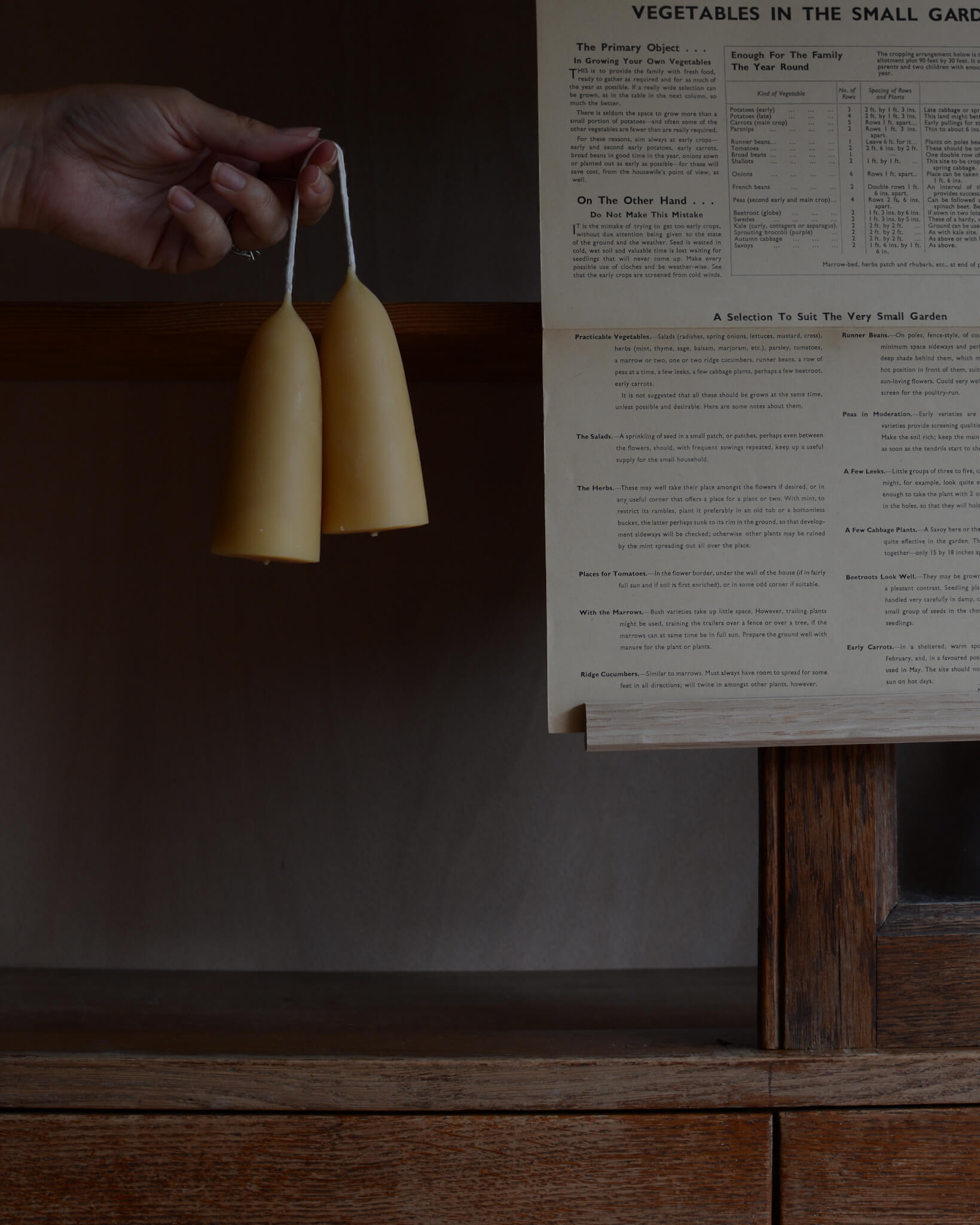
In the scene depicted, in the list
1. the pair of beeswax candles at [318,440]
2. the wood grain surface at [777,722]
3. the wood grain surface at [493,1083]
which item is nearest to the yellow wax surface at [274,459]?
the pair of beeswax candles at [318,440]

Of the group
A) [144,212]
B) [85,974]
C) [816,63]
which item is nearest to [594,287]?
[816,63]

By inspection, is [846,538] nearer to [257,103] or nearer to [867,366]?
[867,366]

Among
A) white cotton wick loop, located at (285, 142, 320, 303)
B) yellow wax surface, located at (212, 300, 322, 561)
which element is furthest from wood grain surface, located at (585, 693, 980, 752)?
white cotton wick loop, located at (285, 142, 320, 303)

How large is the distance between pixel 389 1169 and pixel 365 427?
0.61m

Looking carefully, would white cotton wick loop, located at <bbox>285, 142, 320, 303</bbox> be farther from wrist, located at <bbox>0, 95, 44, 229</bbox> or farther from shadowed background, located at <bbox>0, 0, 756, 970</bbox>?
shadowed background, located at <bbox>0, 0, 756, 970</bbox>

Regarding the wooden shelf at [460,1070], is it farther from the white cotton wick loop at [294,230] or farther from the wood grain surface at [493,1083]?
the white cotton wick loop at [294,230]

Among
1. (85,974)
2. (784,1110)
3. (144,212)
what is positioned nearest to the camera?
(784,1110)

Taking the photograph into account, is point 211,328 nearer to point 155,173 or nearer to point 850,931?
point 155,173

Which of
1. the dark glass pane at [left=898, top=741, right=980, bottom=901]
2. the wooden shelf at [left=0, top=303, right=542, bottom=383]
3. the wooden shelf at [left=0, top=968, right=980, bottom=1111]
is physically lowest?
the wooden shelf at [left=0, top=968, right=980, bottom=1111]

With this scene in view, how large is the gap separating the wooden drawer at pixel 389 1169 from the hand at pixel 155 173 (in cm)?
76

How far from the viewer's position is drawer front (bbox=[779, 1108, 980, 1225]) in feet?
2.52

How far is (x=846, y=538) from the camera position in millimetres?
798

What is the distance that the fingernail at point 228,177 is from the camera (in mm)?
770

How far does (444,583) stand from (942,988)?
28.3 inches
